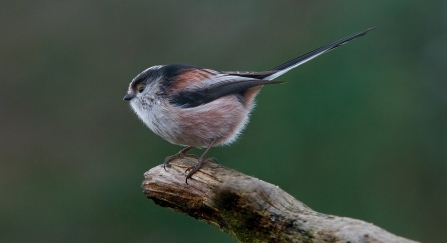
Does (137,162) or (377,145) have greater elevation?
(377,145)

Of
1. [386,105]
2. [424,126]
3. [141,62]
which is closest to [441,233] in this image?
[424,126]

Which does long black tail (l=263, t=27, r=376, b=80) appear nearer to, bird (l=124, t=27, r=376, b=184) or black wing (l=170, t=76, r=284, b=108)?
bird (l=124, t=27, r=376, b=184)

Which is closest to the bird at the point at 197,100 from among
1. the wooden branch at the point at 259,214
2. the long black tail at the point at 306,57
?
the long black tail at the point at 306,57

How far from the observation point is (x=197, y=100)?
185 inches

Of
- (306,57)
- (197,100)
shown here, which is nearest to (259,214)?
(197,100)

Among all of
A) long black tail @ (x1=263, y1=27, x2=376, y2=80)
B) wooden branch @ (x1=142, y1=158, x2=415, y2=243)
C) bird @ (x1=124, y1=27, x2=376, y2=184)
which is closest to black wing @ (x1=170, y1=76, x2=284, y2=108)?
bird @ (x1=124, y1=27, x2=376, y2=184)

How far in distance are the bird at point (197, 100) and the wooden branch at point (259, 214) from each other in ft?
2.30

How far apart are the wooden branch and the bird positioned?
70 centimetres

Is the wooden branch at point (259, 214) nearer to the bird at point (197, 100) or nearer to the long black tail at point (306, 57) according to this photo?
Result: the bird at point (197, 100)

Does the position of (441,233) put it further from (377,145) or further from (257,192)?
(257,192)

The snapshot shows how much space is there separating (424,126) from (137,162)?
4044 mm

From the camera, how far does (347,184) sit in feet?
22.3

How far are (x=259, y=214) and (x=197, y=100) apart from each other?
5.94 ft

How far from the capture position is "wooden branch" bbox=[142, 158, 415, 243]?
2711 millimetres
